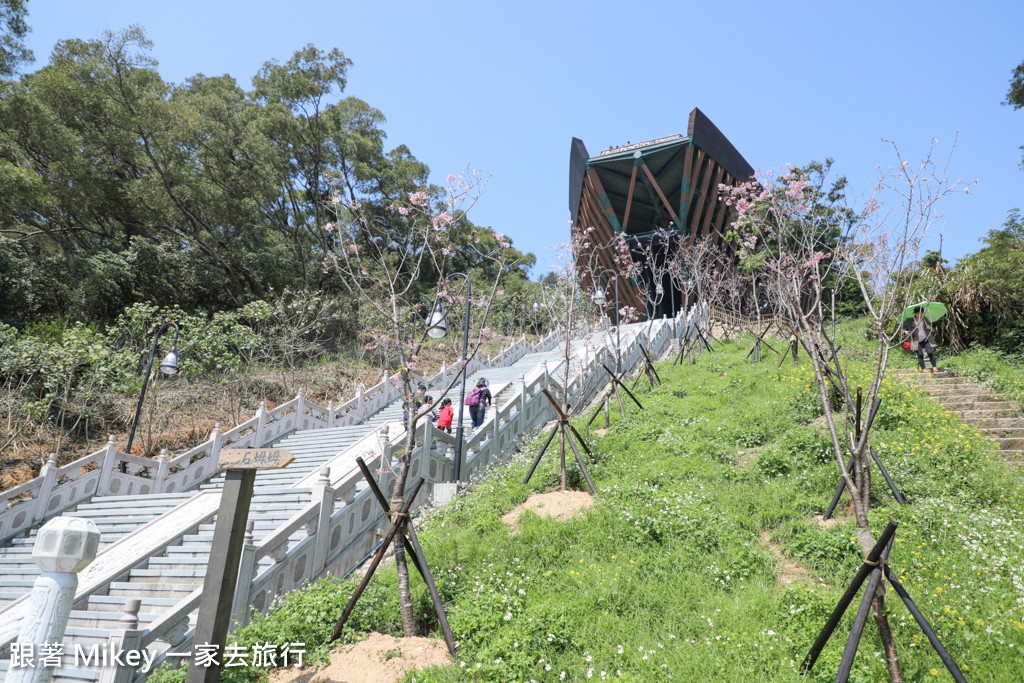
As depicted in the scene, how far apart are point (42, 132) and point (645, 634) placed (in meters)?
29.5

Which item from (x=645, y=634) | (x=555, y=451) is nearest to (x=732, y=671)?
(x=645, y=634)

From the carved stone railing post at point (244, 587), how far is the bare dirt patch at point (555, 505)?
3403 millimetres

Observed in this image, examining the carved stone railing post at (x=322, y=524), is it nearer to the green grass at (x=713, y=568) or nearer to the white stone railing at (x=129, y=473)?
the green grass at (x=713, y=568)

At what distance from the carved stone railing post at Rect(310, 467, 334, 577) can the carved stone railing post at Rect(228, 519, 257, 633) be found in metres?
1.08

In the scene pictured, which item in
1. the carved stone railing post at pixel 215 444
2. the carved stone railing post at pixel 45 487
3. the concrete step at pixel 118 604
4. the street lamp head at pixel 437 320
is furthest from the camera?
the carved stone railing post at pixel 215 444

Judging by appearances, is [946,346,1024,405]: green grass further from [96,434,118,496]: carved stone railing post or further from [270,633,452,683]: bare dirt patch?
[96,434,118,496]: carved stone railing post

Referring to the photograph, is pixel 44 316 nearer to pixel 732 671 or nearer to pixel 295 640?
pixel 295 640

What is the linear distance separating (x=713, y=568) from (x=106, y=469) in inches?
494

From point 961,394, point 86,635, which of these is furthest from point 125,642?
point 961,394

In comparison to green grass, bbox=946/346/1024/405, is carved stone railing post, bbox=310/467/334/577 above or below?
below

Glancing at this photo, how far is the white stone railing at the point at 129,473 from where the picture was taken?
1107 centimetres

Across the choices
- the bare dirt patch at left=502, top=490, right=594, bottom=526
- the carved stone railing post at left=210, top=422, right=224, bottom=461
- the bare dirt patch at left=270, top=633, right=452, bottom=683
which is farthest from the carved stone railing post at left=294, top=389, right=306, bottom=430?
the bare dirt patch at left=270, top=633, right=452, bottom=683

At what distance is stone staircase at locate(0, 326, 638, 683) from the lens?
658 centimetres

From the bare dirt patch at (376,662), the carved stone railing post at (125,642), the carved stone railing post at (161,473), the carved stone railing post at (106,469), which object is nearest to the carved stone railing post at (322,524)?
the bare dirt patch at (376,662)
